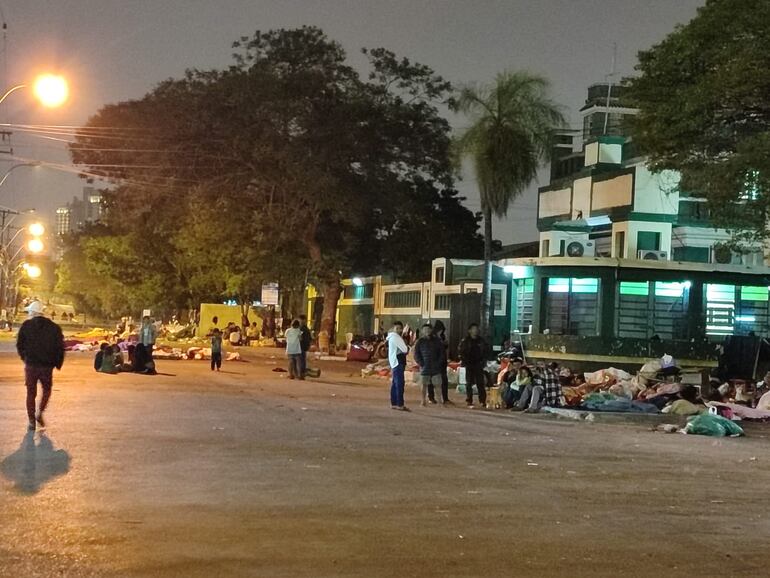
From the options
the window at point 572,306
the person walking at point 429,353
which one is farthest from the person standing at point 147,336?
the window at point 572,306

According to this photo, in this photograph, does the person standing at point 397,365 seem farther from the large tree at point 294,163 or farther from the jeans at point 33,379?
the large tree at point 294,163

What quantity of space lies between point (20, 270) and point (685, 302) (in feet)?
240

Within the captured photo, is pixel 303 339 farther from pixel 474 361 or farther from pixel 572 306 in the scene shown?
pixel 572 306

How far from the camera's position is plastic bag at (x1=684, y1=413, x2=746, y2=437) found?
639 inches

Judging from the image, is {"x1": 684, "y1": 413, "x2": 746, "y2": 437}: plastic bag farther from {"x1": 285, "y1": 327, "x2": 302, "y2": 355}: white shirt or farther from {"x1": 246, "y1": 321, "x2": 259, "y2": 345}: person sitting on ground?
{"x1": 246, "y1": 321, "x2": 259, "y2": 345}: person sitting on ground

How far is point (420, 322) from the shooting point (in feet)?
137

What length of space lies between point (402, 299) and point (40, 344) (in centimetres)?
3249

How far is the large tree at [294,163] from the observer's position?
42.2 metres

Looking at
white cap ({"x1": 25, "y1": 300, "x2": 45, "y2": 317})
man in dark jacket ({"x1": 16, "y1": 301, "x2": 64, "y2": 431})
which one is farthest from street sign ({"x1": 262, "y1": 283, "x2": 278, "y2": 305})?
man in dark jacket ({"x1": 16, "y1": 301, "x2": 64, "y2": 431})

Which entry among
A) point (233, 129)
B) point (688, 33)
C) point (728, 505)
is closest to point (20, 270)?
point (233, 129)

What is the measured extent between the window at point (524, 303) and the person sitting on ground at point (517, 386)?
1062cm

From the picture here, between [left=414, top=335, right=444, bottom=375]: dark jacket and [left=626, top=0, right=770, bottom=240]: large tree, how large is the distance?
6975 millimetres

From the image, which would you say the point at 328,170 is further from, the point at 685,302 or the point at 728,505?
the point at 728,505

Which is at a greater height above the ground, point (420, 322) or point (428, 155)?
point (428, 155)
